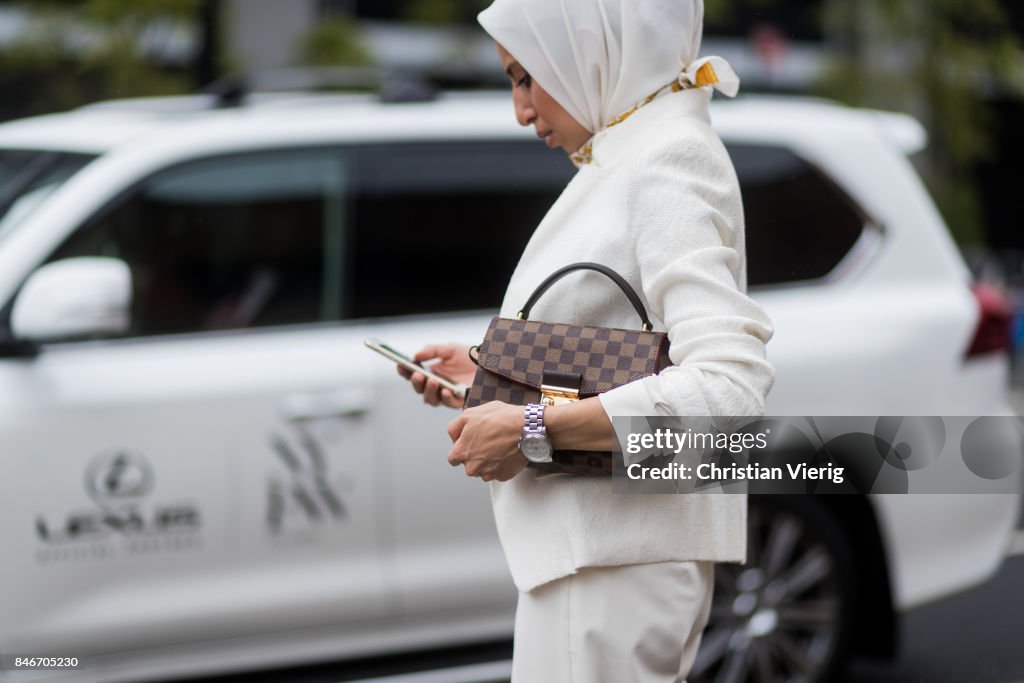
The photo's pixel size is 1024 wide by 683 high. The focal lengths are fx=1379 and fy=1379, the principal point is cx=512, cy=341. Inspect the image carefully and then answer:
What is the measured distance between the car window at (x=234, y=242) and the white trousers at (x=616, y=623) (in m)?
1.99

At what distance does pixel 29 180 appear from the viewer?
3520mm

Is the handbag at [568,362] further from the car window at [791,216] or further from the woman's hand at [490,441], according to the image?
the car window at [791,216]

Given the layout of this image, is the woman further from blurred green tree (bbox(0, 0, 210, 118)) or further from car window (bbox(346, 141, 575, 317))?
blurred green tree (bbox(0, 0, 210, 118))

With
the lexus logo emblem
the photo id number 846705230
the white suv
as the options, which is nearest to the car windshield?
the white suv

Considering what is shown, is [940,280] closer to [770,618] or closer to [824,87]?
[770,618]

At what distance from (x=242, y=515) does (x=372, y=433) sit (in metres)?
0.38

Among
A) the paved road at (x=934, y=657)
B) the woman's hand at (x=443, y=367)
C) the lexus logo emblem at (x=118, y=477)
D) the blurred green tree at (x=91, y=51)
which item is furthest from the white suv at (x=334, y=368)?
the blurred green tree at (x=91, y=51)

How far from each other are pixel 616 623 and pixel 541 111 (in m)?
0.70

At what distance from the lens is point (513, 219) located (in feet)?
12.7

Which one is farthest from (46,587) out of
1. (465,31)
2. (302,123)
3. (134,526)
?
(465,31)

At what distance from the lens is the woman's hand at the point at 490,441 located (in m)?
1.72

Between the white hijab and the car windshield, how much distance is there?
1.89 m

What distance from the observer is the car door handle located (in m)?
3.44

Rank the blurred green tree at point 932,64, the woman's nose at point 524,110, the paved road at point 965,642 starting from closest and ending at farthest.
A: the woman's nose at point 524,110
the paved road at point 965,642
the blurred green tree at point 932,64
